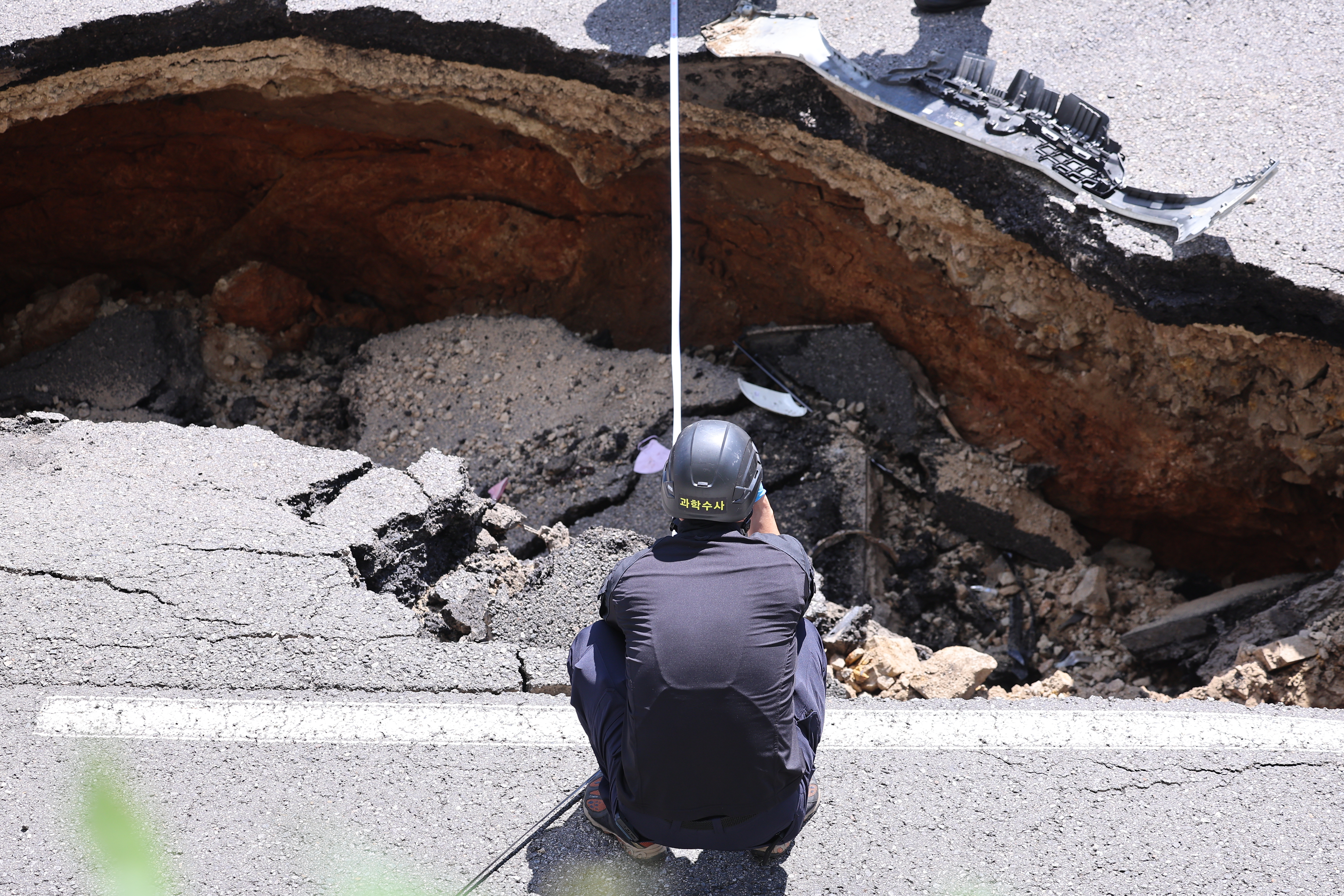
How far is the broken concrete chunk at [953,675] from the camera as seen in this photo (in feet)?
10.1

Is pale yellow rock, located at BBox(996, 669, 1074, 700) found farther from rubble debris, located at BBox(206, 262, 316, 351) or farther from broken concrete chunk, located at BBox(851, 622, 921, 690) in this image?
rubble debris, located at BBox(206, 262, 316, 351)

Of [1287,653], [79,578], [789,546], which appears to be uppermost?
[789,546]

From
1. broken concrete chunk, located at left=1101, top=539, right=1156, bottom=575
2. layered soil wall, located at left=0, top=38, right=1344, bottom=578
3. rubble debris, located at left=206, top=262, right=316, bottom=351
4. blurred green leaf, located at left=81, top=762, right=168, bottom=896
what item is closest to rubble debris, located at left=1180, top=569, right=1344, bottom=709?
layered soil wall, located at left=0, top=38, right=1344, bottom=578

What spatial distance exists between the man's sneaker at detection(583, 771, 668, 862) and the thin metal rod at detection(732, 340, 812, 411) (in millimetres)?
2719

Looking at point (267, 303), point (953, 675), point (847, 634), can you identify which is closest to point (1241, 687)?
point (953, 675)

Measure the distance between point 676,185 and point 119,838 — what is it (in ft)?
8.92

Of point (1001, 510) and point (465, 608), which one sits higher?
point (465, 608)

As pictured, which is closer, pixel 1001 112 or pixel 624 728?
pixel 624 728

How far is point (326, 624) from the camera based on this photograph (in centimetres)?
292

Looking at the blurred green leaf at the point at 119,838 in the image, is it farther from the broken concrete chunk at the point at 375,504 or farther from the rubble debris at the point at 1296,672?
the rubble debris at the point at 1296,672

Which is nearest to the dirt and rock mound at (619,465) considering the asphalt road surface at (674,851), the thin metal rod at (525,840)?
the asphalt road surface at (674,851)

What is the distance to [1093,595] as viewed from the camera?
436 centimetres

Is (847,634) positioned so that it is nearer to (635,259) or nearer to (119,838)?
(119,838)

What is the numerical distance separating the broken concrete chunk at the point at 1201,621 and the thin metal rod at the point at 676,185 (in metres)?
2.20
